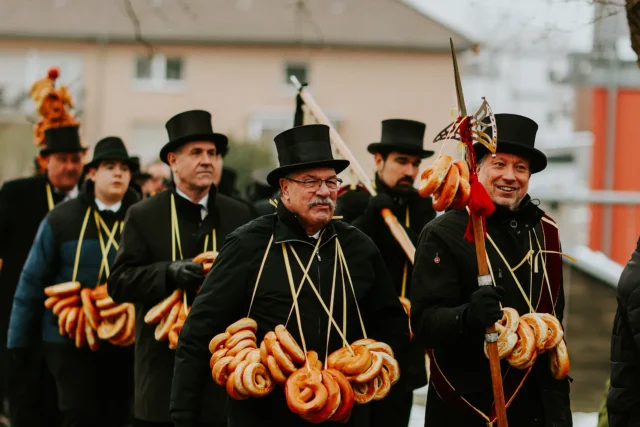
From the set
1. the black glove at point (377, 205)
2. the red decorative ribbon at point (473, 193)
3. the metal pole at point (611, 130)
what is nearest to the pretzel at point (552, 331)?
the red decorative ribbon at point (473, 193)

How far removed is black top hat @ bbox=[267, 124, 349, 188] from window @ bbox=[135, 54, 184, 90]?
4848cm

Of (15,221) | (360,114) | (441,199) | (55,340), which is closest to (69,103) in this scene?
(15,221)

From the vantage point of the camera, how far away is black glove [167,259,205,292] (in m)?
7.27

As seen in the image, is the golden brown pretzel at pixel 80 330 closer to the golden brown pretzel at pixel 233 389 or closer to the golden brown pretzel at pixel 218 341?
the golden brown pretzel at pixel 218 341

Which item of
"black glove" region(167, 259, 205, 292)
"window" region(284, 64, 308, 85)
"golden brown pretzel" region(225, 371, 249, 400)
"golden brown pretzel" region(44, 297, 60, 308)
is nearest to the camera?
"golden brown pretzel" region(225, 371, 249, 400)

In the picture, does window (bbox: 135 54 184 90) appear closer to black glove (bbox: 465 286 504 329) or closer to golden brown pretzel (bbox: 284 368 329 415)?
golden brown pretzel (bbox: 284 368 329 415)

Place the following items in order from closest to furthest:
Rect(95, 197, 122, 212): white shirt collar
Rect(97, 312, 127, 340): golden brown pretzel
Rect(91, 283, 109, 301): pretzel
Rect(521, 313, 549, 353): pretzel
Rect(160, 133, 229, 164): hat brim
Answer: Rect(521, 313, 549, 353): pretzel → Rect(160, 133, 229, 164): hat brim → Rect(97, 312, 127, 340): golden brown pretzel → Rect(91, 283, 109, 301): pretzel → Rect(95, 197, 122, 212): white shirt collar

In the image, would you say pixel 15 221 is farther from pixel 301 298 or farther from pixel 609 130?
pixel 609 130

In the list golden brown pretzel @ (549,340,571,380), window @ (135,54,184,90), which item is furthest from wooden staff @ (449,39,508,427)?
window @ (135,54,184,90)

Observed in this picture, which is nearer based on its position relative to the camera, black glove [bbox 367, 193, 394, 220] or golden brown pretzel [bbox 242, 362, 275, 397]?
golden brown pretzel [bbox 242, 362, 275, 397]

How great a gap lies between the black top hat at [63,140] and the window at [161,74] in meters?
44.2

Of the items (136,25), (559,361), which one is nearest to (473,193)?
(559,361)

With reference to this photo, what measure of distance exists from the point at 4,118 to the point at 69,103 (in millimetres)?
42774

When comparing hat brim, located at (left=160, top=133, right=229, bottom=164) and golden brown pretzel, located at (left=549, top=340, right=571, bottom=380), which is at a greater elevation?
hat brim, located at (left=160, top=133, right=229, bottom=164)
